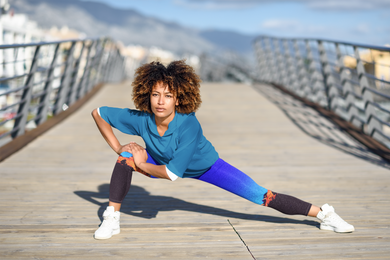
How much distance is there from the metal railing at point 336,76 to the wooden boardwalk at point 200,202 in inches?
21.0

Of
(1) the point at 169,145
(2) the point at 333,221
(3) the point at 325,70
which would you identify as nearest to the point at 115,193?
(1) the point at 169,145

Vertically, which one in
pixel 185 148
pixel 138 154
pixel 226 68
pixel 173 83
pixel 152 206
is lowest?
pixel 226 68

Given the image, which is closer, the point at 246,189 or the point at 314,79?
the point at 246,189

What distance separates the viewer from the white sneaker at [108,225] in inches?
101

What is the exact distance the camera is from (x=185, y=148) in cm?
237

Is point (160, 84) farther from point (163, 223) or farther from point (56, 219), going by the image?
point (56, 219)

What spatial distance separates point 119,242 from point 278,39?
9.96 metres

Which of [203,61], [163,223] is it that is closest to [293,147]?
[163,223]

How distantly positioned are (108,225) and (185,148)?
0.72 metres

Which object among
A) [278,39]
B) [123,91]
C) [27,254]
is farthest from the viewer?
[278,39]

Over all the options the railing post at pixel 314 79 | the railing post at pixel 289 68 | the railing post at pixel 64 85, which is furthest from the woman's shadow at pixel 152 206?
the railing post at pixel 289 68

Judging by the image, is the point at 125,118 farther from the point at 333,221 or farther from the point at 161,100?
the point at 333,221

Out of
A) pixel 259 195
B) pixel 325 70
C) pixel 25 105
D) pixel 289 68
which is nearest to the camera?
pixel 259 195

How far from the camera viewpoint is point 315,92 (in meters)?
8.78
